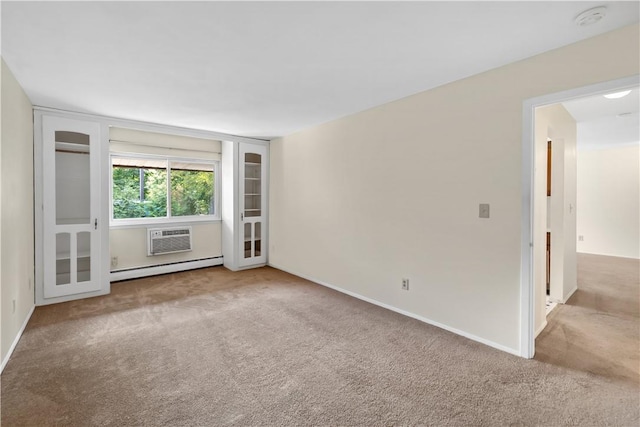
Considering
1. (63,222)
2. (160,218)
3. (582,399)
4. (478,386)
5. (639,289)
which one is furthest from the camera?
(160,218)

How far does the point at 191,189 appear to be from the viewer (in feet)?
17.7

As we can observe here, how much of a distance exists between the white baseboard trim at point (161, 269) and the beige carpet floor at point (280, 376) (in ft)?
3.95

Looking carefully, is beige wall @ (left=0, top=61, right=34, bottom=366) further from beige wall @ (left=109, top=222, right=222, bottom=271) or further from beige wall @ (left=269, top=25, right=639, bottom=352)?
beige wall @ (left=269, top=25, right=639, bottom=352)

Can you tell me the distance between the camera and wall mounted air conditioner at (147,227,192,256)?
4789 mm

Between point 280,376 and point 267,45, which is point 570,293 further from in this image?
point 267,45

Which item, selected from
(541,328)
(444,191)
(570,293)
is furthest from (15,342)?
(570,293)

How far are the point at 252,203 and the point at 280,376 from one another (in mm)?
3657

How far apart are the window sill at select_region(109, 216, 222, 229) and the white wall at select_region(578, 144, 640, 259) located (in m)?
7.98

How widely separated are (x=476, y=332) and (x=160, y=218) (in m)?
4.82

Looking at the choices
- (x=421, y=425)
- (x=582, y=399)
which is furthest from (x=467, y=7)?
(x=582, y=399)

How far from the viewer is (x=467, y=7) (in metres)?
1.66

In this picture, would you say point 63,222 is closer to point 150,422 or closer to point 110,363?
point 110,363

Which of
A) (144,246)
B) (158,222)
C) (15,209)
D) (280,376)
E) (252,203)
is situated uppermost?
(252,203)

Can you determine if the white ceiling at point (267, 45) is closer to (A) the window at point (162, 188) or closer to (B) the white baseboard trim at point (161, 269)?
(A) the window at point (162, 188)
